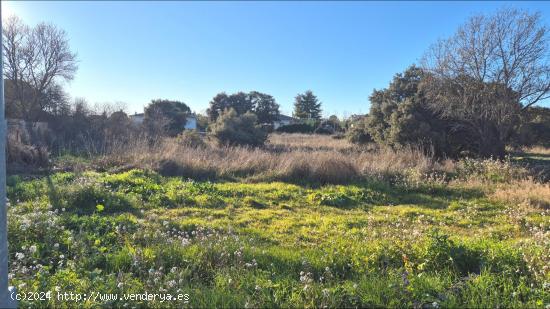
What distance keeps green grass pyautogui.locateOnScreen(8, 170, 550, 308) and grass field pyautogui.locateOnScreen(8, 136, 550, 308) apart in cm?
2

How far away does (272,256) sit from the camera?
12.6ft

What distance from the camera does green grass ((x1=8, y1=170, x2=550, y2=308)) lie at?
2.89 metres

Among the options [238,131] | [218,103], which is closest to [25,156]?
[238,131]

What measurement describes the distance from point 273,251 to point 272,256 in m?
0.20

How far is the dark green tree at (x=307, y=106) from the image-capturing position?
6321 centimetres

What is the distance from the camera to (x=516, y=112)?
51.3 ft

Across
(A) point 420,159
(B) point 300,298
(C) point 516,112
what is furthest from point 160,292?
(C) point 516,112

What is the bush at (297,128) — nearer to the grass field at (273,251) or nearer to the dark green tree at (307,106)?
the dark green tree at (307,106)

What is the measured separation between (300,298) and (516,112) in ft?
56.3

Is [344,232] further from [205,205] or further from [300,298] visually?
[205,205]

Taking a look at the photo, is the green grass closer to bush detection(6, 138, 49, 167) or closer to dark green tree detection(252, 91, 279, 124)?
bush detection(6, 138, 49, 167)

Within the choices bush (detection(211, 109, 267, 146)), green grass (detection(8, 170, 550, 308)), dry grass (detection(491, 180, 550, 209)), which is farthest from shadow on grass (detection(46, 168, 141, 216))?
bush (detection(211, 109, 267, 146))

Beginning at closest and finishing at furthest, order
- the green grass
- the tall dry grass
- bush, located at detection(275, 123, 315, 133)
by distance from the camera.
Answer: the green grass
the tall dry grass
bush, located at detection(275, 123, 315, 133)

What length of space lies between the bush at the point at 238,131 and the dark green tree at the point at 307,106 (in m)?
42.7
